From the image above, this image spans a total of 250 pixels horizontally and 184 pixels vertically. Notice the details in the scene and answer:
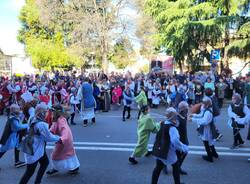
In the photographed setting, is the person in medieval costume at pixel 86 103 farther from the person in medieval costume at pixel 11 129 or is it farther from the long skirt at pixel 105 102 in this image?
the person in medieval costume at pixel 11 129

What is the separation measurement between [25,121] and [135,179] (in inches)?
121

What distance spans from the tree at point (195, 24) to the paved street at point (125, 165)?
48.7ft

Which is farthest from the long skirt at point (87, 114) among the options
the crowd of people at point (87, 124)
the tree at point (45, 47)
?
the tree at point (45, 47)

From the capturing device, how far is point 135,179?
6.78 m

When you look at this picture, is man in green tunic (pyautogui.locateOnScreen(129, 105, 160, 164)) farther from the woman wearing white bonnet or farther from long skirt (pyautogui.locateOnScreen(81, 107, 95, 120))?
long skirt (pyautogui.locateOnScreen(81, 107, 95, 120))

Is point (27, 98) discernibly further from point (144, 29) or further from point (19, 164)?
point (144, 29)

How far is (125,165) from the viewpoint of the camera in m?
7.79

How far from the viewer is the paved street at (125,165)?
22.2 feet

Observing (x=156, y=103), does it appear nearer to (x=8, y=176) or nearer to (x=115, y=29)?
(x=8, y=176)

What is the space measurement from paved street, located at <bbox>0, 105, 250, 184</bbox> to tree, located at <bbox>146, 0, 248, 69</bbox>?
1484cm

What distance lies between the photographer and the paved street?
6766 mm

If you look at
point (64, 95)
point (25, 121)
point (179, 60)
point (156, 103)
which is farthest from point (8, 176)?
point (179, 60)

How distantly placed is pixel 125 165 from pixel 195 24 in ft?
61.8

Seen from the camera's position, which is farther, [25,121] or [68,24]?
[68,24]
